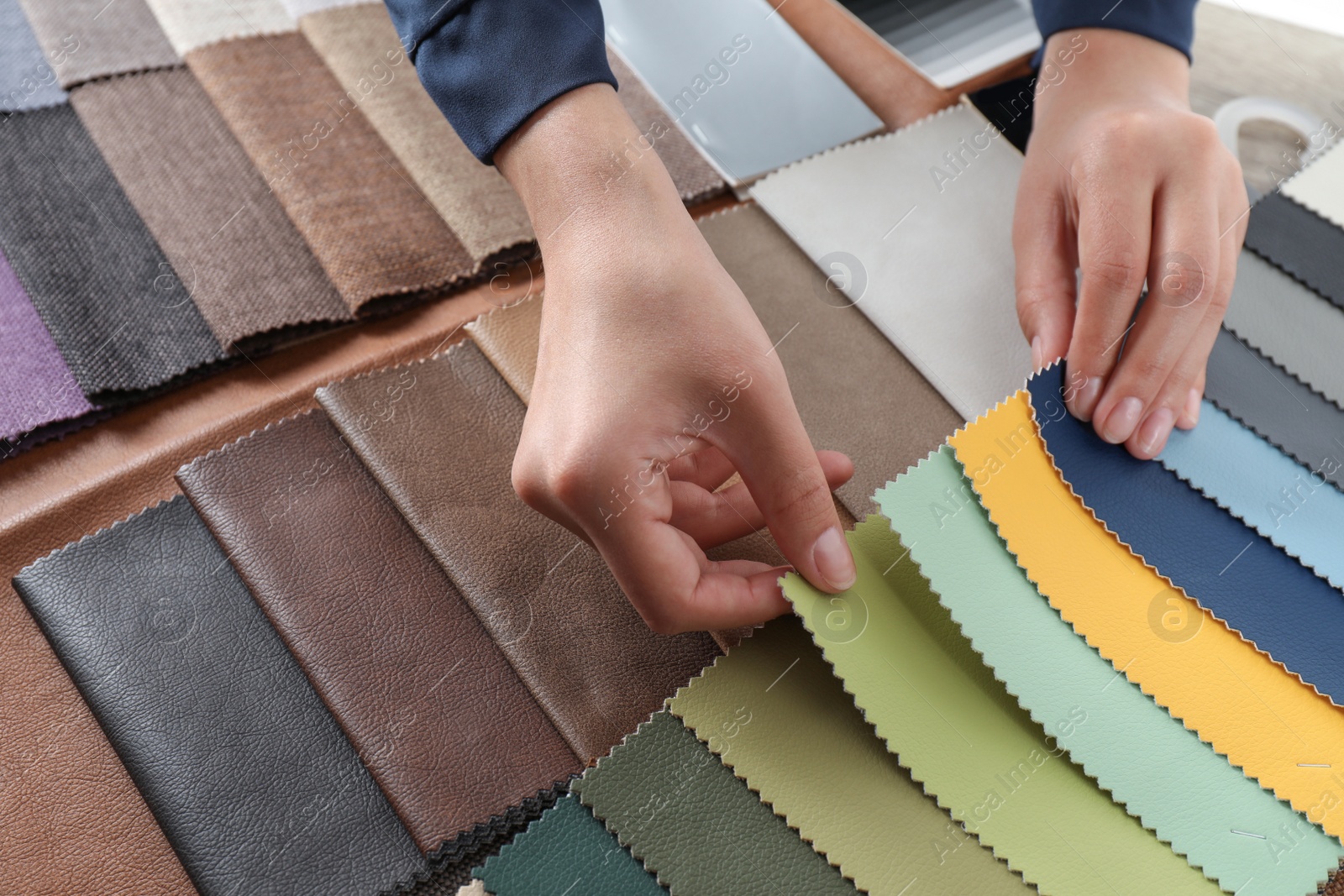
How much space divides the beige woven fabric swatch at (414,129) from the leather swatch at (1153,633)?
1069mm

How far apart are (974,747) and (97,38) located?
2.45 meters

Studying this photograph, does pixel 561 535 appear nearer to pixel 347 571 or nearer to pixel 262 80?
pixel 347 571

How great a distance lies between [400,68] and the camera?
210cm

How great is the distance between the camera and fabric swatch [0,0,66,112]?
198 centimetres

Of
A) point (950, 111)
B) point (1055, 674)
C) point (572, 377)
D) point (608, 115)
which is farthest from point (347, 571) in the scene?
point (950, 111)

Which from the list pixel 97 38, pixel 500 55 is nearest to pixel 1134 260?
pixel 500 55

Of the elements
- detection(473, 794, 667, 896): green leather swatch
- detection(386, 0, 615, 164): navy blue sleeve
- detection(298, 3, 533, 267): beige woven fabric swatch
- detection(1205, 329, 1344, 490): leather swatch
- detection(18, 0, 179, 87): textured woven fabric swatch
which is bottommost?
detection(1205, 329, 1344, 490): leather swatch

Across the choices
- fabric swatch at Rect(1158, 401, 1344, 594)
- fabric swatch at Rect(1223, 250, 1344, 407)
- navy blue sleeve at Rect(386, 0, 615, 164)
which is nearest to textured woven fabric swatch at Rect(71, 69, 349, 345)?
navy blue sleeve at Rect(386, 0, 615, 164)

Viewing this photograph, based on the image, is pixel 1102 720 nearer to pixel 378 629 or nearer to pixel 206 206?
pixel 378 629

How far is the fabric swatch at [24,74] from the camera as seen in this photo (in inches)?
78.0

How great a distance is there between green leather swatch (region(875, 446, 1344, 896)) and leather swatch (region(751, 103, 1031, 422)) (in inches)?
15.1

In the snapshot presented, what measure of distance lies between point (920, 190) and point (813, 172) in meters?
0.24

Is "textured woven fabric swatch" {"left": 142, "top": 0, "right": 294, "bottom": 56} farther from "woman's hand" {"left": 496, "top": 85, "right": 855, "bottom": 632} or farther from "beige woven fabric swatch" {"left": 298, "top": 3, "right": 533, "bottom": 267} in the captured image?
"woman's hand" {"left": 496, "top": 85, "right": 855, "bottom": 632}

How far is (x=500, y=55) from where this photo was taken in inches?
53.7
